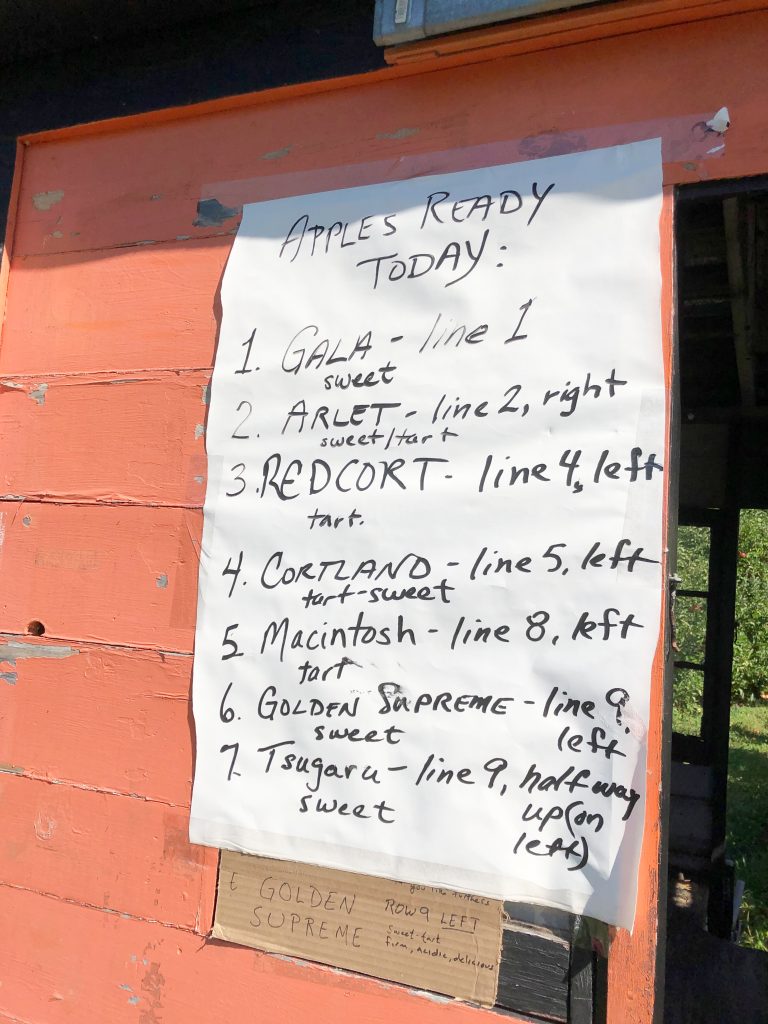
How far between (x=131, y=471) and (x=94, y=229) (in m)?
0.59

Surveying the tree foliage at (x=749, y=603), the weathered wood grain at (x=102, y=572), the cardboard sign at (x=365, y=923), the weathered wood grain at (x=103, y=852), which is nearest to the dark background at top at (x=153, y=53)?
the weathered wood grain at (x=102, y=572)

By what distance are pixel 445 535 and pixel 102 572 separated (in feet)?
2.46

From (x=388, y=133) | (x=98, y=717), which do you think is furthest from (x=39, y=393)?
(x=388, y=133)

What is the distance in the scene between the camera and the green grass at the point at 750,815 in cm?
365

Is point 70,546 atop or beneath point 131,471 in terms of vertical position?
beneath

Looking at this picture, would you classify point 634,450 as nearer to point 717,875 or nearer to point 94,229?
point 94,229

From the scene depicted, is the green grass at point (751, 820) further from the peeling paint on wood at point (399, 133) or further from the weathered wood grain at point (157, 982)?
the peeling paint on wood at point (399, 133)

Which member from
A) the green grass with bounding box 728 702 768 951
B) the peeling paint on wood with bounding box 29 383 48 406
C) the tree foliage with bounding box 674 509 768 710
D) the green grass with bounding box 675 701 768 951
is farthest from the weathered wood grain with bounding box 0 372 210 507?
the tree foliage with bounding box 674 509 768 710

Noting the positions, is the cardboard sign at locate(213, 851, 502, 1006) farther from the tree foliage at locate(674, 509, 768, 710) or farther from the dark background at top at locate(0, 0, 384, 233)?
the tree foliage at locate(674, 509, 768, 710)

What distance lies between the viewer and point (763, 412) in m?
3.95

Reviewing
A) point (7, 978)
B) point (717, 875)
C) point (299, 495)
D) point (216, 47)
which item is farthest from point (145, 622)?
point (717, 875)

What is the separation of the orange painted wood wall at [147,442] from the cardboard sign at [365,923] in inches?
1.3

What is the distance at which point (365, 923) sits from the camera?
1.22 metres

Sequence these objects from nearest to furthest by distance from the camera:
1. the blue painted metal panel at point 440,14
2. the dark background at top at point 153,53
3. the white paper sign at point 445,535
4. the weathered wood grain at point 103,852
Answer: the white paper sign at point 445,535, the blue painted metal panel at point 440,14, the weathered wood grain at point 103,852, the dark background at top at point 153,53
